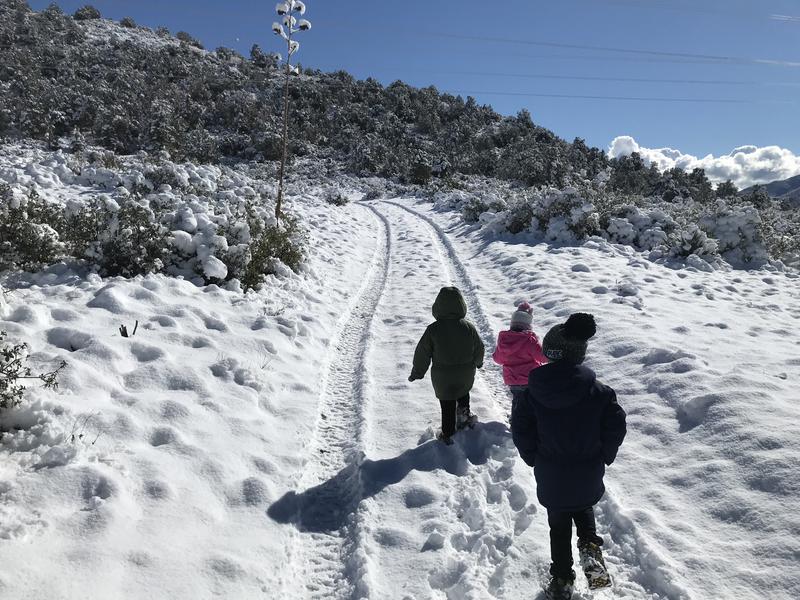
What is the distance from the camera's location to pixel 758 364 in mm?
5555

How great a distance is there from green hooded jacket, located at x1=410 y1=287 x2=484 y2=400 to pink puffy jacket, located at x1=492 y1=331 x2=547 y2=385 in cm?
44

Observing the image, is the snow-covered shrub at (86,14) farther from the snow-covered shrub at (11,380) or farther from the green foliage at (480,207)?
the snow-covered shrub at (11,380)

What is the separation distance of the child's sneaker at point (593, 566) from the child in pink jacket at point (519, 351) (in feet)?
6.45

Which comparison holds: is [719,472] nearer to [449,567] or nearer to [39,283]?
[449,567]

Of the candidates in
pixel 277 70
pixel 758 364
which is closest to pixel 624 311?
pixel 758 364

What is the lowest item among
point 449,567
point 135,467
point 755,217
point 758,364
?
point 449,567

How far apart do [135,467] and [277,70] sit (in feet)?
258

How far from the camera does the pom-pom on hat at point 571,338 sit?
109 inches

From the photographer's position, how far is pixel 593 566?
2803 mm

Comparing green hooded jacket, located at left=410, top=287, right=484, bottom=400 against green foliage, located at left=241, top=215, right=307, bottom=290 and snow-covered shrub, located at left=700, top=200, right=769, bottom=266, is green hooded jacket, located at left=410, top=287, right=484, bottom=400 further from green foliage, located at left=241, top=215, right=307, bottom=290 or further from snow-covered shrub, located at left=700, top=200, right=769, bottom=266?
snow-covered shrub, located at left=700, top=200, right=769, bottom=266

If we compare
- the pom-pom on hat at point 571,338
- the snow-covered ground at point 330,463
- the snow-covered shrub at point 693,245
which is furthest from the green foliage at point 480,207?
the pom-pom on hat at point 571,338

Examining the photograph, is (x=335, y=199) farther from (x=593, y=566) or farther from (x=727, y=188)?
(x=727, y=188)

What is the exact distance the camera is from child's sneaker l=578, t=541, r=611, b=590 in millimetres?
2777

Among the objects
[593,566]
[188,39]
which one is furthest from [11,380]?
[188,39]
